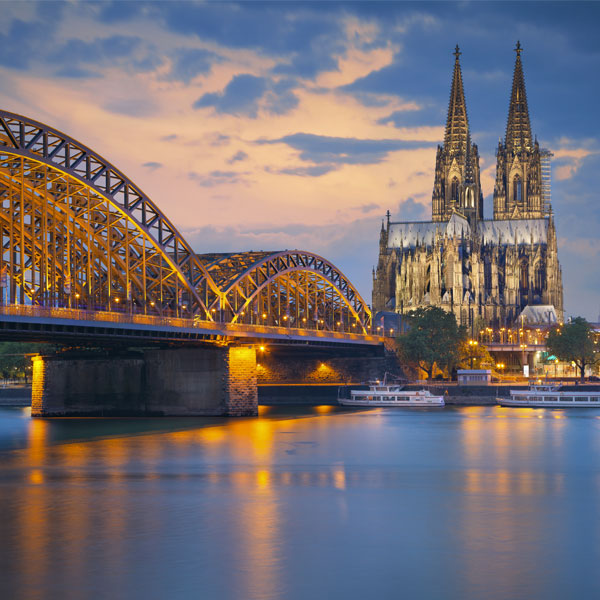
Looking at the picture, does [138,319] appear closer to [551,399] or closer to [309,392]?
[309,392]

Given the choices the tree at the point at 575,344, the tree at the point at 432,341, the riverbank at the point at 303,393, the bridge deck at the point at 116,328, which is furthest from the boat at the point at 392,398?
the tree at the point at 575,344

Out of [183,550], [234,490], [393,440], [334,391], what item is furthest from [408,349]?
[183,550]

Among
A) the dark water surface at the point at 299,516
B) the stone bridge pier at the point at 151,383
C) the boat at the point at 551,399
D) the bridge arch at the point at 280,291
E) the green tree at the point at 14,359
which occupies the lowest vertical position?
the dark water surface at the point at 299,516

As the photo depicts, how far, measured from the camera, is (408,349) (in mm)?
132375

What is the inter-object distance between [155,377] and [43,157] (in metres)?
26.0

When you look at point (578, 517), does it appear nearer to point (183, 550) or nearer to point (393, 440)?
point (183, 550)

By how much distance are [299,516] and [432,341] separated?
10095 cm

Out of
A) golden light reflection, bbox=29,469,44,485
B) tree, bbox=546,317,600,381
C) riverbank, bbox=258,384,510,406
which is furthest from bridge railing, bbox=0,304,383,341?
tree, bbox=546,317,600,381

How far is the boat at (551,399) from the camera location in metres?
110

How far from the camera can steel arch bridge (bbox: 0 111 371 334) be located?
75.1 m

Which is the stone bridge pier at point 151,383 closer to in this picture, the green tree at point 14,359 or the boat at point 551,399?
the boat at point 551,399

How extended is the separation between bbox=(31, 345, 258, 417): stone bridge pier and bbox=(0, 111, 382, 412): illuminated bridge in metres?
1.33

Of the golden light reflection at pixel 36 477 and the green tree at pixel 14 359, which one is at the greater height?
the green tree at pixel 14 359

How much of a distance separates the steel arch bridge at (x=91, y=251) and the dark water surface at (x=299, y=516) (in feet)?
51.1
